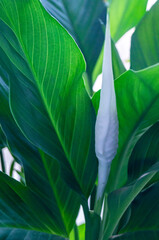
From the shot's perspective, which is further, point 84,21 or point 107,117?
point 84,21

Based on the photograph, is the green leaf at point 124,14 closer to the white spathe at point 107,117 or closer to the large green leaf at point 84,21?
the large green leaf at point 84,21

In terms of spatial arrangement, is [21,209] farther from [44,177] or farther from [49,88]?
[49,88]

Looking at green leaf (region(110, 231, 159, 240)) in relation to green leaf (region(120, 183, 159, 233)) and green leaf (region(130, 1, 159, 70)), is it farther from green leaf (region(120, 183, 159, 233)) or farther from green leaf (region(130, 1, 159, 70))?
green leaf (region(130, 1, 159, 70))

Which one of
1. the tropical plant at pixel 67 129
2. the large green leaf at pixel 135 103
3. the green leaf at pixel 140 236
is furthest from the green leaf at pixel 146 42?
the green leaf at pixel 140 236

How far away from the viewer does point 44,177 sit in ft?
1.48

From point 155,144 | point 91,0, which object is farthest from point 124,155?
point 91,0

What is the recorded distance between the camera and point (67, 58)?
33 centimetres

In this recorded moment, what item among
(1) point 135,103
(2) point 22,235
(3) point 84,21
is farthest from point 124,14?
(2) point 22,235

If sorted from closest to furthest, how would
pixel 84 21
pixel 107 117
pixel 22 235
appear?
1. pixel 107 117
2. pixel 22 235
3. pixel 84 21

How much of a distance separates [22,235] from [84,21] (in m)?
0.35

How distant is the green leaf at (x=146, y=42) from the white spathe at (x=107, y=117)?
0.61ft

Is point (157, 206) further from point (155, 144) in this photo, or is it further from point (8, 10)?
point (8, 10)

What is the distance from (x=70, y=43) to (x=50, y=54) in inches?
0.9

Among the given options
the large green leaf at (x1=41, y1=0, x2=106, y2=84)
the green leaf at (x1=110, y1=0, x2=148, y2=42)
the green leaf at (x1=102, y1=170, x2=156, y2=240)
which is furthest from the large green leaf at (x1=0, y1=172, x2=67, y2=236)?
the green leaf at (x1=110, y1=0, x2=148, y2=42)
